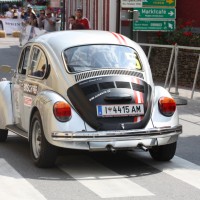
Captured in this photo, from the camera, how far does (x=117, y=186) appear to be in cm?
816

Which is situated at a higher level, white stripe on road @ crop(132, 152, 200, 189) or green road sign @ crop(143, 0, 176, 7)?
green road sign @ crop(143, 0, 176, 7)

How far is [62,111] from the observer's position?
883 centimetres

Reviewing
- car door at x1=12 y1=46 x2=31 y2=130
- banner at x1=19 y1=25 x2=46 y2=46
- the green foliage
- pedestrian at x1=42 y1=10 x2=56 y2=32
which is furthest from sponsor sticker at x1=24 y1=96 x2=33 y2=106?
pedestrian at x1=42 y1=10 x2=56 y2=32

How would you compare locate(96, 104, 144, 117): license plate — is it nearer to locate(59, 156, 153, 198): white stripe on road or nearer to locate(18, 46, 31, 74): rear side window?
locate(59, 156, 153, 198): white stripe on road

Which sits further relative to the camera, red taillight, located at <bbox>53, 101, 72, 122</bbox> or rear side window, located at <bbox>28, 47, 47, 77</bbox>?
rear side window, located at <bbox>28, 47, 47, 77</bbox>

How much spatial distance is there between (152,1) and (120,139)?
599 inches

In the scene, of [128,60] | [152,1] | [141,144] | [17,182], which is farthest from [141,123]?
[152,1]

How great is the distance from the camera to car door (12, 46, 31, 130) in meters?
10.2

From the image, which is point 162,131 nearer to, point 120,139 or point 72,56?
point 120,139

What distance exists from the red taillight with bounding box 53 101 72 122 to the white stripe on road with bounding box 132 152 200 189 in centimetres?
138

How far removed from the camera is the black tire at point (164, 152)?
9.56m

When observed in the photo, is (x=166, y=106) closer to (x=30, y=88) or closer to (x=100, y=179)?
(x=100, y=179)

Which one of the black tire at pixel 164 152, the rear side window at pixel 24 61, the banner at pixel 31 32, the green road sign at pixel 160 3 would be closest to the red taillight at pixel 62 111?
the black tire at pixel 164 152

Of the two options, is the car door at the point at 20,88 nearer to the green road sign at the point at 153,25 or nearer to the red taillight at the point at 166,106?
the red taillight at the point at 166,106
